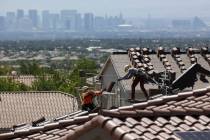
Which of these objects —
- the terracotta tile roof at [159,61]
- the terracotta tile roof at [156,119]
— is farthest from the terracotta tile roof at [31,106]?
the terracotta tile roof at [156,119]

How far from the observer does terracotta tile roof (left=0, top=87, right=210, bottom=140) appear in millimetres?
8258

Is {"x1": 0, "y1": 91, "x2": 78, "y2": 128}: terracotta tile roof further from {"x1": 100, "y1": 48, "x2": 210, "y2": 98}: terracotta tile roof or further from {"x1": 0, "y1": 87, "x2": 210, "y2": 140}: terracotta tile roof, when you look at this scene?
{"x1": 0, "y1": 87, "x2": 210, "y2": 140}: terracotta tile roof

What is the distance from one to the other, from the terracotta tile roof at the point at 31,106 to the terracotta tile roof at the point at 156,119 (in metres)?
17.4

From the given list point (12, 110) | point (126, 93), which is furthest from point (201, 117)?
point (12, 110)

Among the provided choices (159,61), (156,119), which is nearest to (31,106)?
(159,61)

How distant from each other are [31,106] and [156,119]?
22.0 m

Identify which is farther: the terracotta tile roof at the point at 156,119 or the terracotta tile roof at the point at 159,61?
the terracotta tile roof at the point at 159,61

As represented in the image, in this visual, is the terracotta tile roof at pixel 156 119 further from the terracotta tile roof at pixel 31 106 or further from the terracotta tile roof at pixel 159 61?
the terracotta tile roof at pixel 31 106

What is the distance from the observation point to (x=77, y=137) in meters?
8.96

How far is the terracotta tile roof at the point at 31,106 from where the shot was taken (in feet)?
94.1

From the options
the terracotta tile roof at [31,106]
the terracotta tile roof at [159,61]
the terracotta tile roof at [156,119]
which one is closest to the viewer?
the terracotta tile roof at [156,119]

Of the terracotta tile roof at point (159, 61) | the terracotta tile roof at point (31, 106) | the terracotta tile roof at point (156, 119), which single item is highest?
the terracotta tile roof at point (156, 119)

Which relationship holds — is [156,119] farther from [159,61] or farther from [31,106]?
[31,106]

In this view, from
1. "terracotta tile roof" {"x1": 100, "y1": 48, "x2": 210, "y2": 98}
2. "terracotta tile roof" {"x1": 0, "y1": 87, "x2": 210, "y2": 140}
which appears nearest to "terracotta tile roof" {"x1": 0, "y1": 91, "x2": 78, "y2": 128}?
"terracotta tile roof" {"x1": 100, "y1": 48, "x2": 210, "y2": 98}
